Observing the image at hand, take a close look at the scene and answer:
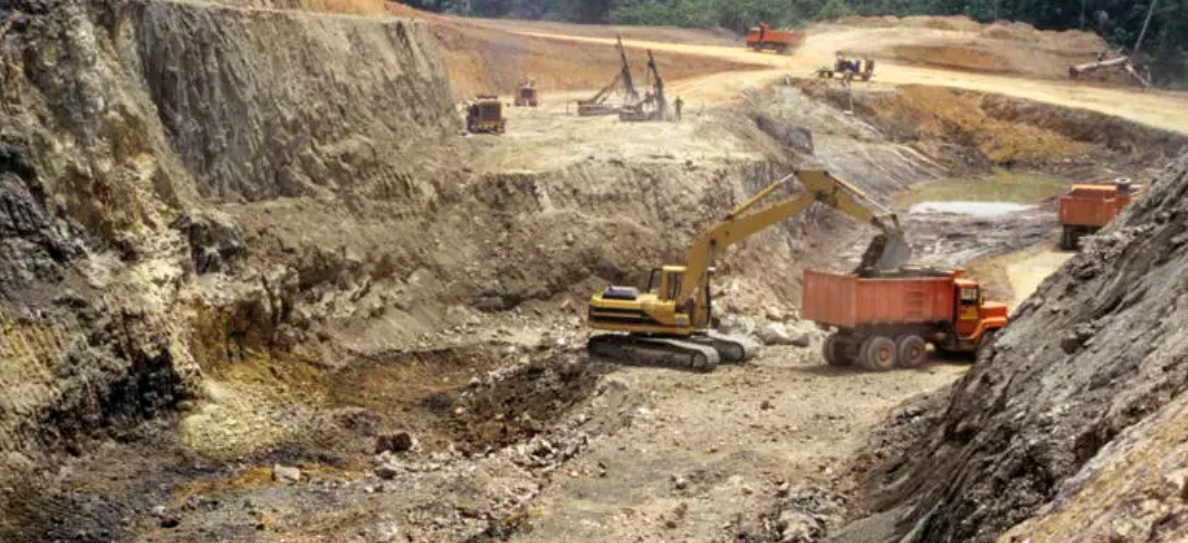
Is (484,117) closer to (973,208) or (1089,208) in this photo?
(973,208)

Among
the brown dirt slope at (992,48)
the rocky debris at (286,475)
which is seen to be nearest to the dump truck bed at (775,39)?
the brown dirt slope at (992,48)

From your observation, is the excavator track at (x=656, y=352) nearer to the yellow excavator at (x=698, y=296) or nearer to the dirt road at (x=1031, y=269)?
the yellow excavator at (x=698, y=296)

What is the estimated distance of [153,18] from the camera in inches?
976

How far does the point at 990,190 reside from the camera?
44750 mm

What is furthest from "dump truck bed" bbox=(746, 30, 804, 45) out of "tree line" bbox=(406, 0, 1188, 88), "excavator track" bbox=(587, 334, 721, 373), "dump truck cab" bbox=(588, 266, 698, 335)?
"excavator track" bbox=(587, 334, 721, 373)

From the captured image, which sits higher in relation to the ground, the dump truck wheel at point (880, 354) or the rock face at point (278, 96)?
the rock face at point (278, 96)

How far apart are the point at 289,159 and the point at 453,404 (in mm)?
6321

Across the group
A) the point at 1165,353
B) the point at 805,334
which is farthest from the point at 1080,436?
the point at 805,334

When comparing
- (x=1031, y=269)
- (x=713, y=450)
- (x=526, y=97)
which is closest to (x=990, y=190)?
(x=1031, y=269)

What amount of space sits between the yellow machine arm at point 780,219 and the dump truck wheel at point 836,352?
1.58m

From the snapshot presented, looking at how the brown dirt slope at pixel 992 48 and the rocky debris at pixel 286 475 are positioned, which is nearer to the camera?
the rocky debris at pixel 286 475

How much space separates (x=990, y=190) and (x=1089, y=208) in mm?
10086

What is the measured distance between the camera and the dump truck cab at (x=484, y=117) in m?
38.0

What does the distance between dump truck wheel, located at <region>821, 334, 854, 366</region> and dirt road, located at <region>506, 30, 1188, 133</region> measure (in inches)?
828
